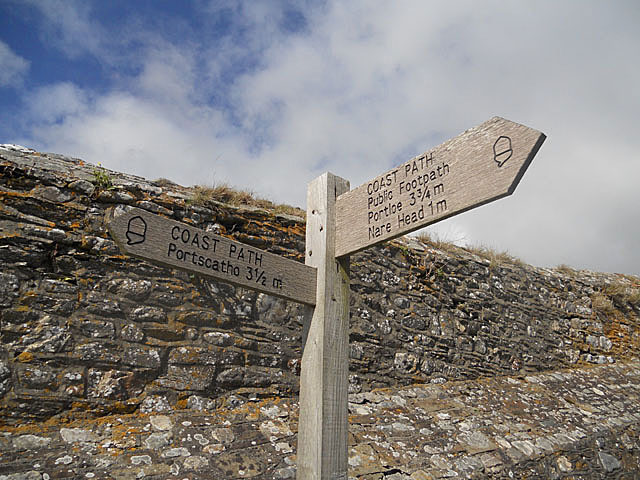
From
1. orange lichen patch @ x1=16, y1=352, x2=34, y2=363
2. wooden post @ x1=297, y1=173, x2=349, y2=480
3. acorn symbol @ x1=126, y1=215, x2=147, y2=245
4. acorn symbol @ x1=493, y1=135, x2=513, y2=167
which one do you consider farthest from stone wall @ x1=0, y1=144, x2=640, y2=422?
acorn symbol @ x1=493, y1=135, x2=513, y2=167

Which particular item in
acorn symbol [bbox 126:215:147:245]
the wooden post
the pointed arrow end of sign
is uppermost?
the pointed arrow end of sign

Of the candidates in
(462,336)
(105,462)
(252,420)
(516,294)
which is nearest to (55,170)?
(105,462)

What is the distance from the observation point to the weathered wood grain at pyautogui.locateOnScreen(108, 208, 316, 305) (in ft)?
6.34

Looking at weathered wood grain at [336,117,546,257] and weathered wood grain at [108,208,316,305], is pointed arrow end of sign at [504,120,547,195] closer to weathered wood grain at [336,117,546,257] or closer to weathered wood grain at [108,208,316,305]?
weathered wood grain at [336,117,546,257]

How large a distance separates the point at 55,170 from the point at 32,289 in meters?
1.01

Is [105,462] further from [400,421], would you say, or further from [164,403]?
[400,421]

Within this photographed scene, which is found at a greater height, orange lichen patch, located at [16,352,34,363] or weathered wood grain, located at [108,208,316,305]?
weathered wood grain, located at [108,208,316,305]

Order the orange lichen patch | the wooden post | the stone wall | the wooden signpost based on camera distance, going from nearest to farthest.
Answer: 1. the wooden signpost
2. the wooden post
3. the orange lichen patch
4. the stone wall

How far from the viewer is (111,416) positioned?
134 inches

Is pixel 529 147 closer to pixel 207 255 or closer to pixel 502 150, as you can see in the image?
pixel 502 150

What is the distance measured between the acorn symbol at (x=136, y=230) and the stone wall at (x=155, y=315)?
1953mm

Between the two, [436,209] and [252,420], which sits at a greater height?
[436,209]

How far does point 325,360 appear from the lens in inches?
89.7

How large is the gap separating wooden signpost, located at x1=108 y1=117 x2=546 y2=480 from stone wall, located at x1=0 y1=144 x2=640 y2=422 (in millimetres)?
1815
